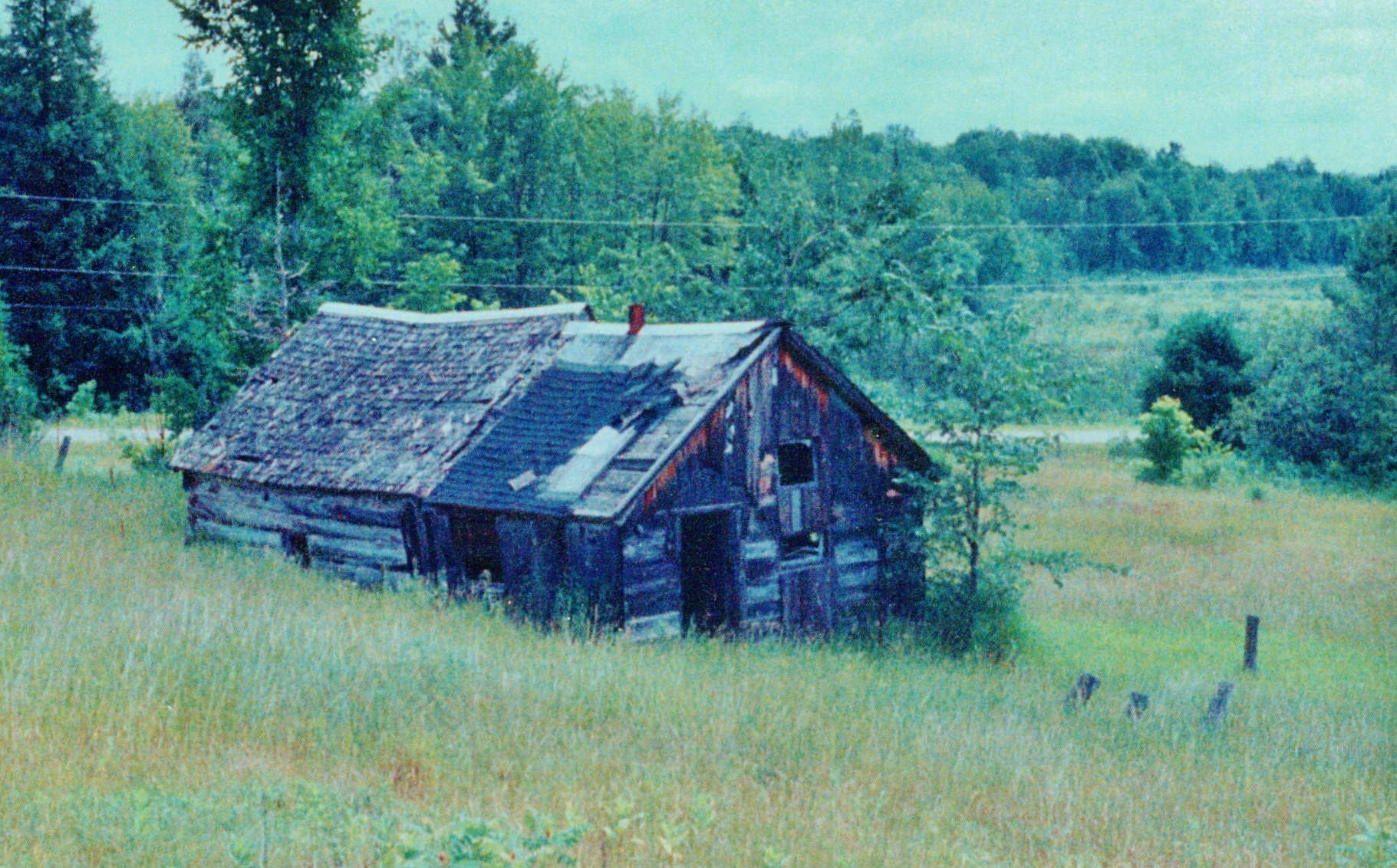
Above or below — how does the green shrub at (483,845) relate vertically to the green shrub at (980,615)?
above

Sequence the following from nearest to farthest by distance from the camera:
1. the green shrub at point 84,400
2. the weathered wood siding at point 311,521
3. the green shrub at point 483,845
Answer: the green shrub at point 483,845 < the weathered wood siding at point 311,521 < the green shrub at point 84,400

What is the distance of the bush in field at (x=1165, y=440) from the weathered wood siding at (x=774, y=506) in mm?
20947

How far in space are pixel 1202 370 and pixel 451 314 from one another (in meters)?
32.1

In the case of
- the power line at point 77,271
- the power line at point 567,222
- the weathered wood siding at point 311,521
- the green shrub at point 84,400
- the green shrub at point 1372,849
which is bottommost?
the green shrub at point 1372,849

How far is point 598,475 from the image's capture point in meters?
17.1

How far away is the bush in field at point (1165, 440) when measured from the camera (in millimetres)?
38062

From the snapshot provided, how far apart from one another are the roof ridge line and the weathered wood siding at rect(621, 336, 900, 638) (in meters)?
4.70

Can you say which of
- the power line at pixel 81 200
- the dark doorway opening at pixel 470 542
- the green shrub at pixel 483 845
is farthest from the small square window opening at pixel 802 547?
the power line at pixel 81 200

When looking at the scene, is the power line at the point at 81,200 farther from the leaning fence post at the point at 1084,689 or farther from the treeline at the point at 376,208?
the leaning fence post at the point at 1084,689

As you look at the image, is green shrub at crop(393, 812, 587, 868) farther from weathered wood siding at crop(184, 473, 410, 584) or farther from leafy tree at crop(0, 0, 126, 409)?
leafy tree at crop(0, 0, 126, 409)

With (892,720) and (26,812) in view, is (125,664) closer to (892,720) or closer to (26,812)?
(26,812)

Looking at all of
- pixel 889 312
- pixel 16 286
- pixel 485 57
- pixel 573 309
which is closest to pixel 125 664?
pixel 573 309

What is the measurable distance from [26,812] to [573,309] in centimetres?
1577

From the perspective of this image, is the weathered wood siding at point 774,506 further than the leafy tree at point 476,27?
No
